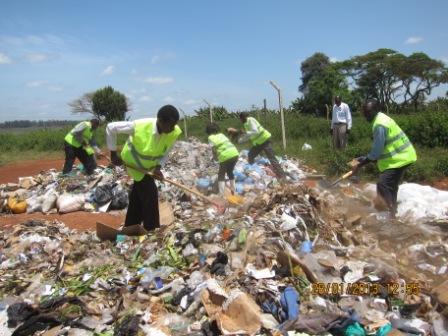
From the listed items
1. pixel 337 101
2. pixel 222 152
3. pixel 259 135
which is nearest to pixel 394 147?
pixel 222 152

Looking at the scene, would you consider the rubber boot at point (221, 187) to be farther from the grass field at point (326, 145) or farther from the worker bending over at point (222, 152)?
the grass field at point (326, 145)

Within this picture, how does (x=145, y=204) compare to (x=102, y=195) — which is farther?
(x=102, y=195)

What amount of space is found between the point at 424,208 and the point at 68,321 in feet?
13.9

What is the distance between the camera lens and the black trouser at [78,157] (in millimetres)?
8312

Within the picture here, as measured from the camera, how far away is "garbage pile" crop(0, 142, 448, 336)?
2877 millimetres

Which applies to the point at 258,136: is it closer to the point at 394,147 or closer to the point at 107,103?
the point at 394,147

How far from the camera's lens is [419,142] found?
10422 mm

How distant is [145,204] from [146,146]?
2.03 ft

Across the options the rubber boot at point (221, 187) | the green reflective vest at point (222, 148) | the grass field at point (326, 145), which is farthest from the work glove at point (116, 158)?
the grass field at point (326, 145)

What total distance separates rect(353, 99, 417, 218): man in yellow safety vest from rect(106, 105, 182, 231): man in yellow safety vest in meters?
2.10

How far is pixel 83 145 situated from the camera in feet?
27.4

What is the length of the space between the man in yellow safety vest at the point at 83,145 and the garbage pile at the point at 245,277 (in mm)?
3616

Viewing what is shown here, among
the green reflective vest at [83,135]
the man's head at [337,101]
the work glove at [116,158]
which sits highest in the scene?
the man's head at [337,101]

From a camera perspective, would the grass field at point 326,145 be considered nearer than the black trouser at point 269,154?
No
